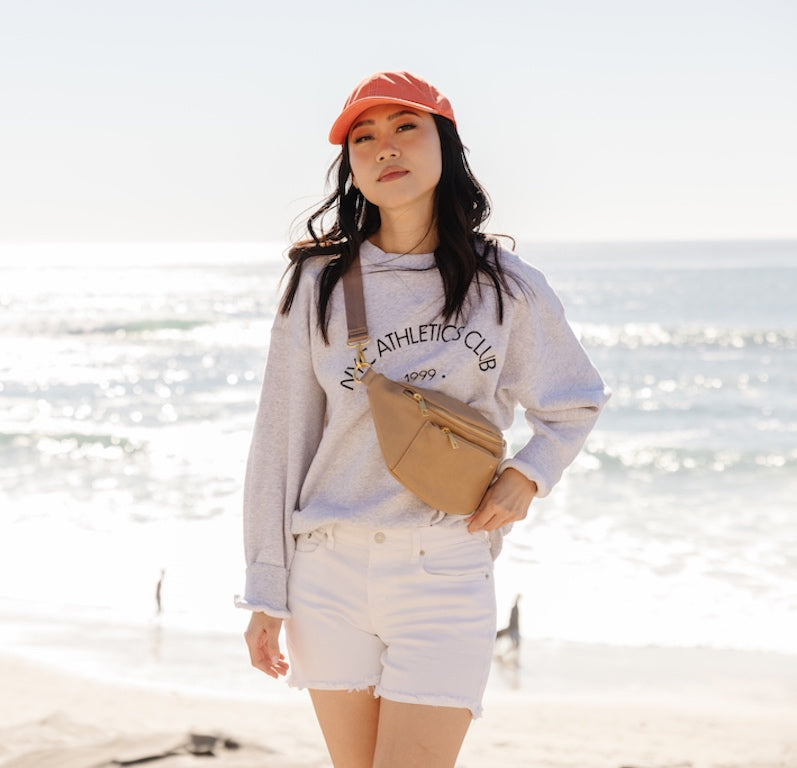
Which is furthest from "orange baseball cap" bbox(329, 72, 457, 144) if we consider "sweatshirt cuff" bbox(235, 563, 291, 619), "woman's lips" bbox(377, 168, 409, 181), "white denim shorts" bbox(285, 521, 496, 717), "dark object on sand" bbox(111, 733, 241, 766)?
"dark object on sand" bbox(111, 733, 241, 766)

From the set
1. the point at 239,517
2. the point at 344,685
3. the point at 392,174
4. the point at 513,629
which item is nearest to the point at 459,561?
the point at 344,685

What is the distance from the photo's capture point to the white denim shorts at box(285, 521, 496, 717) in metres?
2.16

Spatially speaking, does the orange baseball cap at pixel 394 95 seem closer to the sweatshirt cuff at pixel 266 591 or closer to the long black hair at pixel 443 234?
the long black hair at pixel 443 234

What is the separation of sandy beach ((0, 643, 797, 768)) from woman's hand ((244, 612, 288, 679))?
2.56 m

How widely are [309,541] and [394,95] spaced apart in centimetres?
96

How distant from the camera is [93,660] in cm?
694

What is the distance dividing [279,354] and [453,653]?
2.44 feet

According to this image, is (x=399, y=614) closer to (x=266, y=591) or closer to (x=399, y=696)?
(x=399, y=696)

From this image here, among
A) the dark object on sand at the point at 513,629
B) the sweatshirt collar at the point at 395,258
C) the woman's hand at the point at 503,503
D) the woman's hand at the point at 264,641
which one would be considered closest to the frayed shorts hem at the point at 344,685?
the woman's hand at the point at 264,641

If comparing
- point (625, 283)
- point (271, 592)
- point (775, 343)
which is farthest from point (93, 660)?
point (625, 283)

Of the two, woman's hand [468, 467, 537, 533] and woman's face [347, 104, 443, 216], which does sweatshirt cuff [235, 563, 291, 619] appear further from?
woman's face [347, 104, 443, 216]

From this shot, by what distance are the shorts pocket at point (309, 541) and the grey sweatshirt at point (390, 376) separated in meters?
0.02

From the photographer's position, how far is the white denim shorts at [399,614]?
216 cm

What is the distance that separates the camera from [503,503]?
7.27 ft
